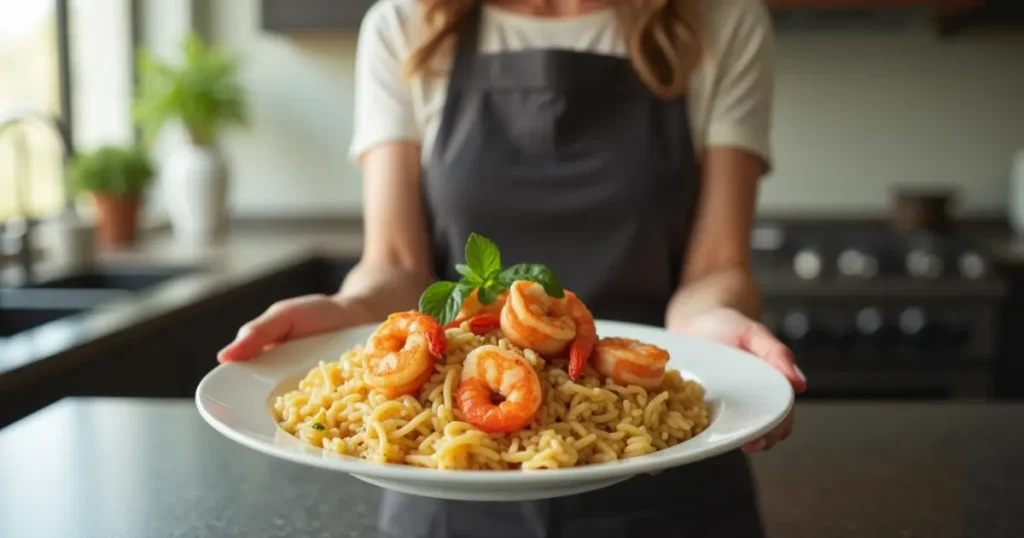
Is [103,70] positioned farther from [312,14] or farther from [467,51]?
[467,51]

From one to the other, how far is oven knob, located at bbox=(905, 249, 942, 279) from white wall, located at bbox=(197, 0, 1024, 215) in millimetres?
720

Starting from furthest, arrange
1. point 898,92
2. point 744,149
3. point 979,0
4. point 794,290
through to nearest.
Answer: point 898,92, point 979,0, point 794,290, point 744,149

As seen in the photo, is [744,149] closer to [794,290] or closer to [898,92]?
[794,290]

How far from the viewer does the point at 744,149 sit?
1480 mm

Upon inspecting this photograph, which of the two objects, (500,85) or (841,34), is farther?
(841,34)

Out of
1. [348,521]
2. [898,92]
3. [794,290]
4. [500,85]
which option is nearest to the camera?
[348,521]

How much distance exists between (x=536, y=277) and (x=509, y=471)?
235mm

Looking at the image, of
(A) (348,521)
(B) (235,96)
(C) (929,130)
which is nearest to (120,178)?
(B) (235,96)

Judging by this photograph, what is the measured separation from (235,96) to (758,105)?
209cm

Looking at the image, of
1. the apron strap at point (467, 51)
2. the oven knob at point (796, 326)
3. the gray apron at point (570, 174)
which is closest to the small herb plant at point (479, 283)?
the gray apron at point (570, 174)

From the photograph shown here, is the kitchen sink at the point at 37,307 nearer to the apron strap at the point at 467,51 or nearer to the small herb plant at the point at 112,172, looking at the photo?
the small herb plant at the point at 112,172

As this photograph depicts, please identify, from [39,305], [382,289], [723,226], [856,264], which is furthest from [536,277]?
[856,264]

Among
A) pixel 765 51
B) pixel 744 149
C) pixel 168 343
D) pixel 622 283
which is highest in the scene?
pixel 765 51

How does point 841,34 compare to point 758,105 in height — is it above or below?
above
